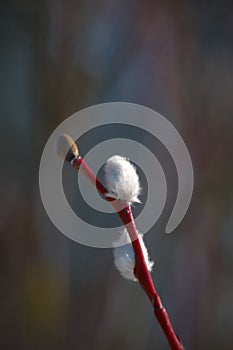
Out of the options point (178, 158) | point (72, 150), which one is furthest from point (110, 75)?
point (72, 150)

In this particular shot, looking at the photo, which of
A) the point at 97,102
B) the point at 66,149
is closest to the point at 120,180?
the point at 66,149

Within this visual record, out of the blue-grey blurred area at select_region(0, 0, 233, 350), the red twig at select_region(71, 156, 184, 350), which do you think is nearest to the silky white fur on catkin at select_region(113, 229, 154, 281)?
the red twig at select_region(71, 156, 184, 350)

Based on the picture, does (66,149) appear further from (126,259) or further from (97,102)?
(97,102)

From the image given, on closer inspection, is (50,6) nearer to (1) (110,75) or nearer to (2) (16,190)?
(1) (110,75)

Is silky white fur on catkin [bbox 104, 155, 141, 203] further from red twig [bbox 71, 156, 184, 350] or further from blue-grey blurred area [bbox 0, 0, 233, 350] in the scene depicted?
blue-grey blurred area [bbox 0, 0, 233, 350]

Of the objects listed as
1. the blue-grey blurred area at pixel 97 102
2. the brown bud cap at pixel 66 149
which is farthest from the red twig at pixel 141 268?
the blue-grey blurred area at pixel 97 102

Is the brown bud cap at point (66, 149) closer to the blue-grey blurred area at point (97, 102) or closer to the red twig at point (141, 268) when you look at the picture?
the red twig at point (141, 268)

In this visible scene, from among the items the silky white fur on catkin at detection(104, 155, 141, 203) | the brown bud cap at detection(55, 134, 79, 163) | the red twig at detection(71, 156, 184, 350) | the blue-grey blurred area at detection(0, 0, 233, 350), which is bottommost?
the red twig at detection(71, 156, 184, 350)
